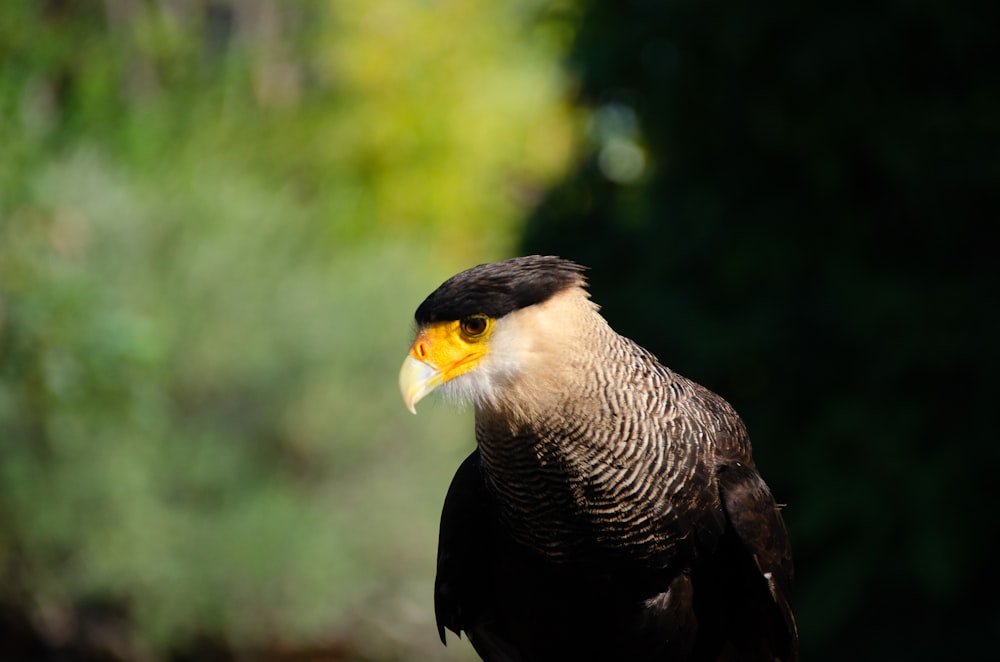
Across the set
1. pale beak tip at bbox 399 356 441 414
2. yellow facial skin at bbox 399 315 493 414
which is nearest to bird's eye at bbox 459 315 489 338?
yellow facial skin at bbox 399 315 493 414

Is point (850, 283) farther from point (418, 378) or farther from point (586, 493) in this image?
point (418, 378)

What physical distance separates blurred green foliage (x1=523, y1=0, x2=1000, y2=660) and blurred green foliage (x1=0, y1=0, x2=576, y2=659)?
2.15 m

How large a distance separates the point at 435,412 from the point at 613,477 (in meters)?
7.07

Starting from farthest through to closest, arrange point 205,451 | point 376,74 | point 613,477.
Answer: point 376,74, point 205,451, point 613,477

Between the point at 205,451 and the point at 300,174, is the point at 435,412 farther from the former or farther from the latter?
the point at 300,174

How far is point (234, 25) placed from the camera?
17.7 meters

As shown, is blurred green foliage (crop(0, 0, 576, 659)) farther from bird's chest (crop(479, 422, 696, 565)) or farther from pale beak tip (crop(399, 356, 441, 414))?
bird's chest (crop(479, 422, 696, 565))

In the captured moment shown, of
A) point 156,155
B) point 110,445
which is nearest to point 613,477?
point 110,445

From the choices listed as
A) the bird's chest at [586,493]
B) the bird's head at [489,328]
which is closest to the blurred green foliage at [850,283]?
the bird's chest at [586,493]

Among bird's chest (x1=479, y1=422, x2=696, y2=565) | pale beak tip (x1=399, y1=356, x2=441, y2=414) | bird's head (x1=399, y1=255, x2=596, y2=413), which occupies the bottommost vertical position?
bird's chest (x1=479, y1=422, x2=696, y2=565)

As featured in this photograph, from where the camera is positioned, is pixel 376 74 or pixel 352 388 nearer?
pixel 352 388

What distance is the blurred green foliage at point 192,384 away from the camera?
5930 millimetres

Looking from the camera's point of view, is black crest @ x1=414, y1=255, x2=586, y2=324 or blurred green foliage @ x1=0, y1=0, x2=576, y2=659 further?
blurred green foliage @ x1=0, y1=0, x2=576, y2=659

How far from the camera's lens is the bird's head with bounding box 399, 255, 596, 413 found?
279cm
